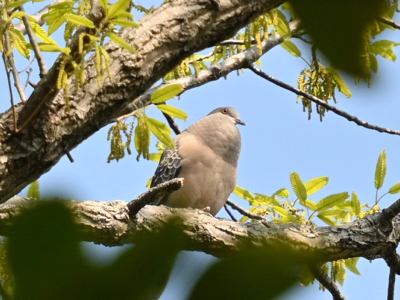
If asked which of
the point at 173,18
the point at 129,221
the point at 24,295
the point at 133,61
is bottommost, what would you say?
the point at 24,295

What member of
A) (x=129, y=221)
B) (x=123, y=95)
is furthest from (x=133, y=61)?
(x=129, y=221)

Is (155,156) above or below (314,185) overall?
above

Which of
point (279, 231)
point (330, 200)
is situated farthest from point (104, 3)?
point (330, 200)

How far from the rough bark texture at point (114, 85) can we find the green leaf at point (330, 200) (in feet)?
6.26

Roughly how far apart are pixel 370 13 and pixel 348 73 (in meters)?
0.04

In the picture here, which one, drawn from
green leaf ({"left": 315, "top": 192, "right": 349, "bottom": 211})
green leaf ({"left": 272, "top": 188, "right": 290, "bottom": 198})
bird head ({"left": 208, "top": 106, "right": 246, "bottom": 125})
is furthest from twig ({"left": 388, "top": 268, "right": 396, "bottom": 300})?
bird head ({"left": 208, "top": 106, "right": 246, "bottom": 125})

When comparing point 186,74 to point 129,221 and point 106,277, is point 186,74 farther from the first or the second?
point 106,277

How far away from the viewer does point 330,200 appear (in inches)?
143

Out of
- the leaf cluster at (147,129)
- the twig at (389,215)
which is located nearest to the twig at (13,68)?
the leaf cluster at (147,129)

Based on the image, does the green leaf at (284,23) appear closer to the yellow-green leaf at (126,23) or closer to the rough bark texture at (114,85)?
the rough bark texture at (114,85)

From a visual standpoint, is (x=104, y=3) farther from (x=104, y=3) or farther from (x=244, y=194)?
(x=244, y=194)

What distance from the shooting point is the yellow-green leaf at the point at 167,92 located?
2492 mm

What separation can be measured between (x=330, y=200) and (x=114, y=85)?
214 centimetres

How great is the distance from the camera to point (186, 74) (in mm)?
4121
